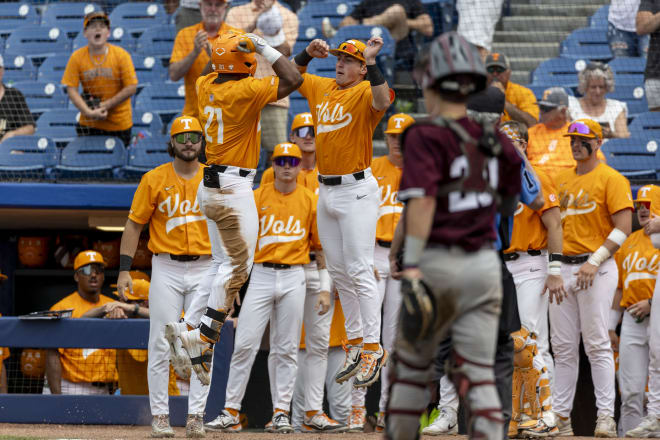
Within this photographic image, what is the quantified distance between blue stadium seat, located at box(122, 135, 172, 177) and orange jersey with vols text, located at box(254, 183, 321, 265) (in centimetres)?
180

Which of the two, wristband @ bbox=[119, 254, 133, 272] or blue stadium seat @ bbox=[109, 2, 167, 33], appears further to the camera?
blue stadium seat @ bbox=[109, 2, 167, 33]

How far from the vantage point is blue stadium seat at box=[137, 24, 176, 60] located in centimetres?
1152

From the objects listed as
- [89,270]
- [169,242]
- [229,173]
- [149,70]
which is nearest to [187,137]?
[169,242]

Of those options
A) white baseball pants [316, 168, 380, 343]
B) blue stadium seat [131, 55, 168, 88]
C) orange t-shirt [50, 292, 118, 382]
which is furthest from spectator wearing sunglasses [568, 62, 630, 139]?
orange t-shirt [50, 292, 118, 382]

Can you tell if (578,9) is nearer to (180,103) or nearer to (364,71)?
(180,103)

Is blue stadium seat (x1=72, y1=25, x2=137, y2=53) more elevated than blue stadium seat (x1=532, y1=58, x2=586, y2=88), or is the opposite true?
blue stadium seat (x1=72, y1=25, x2=137, y2=53)

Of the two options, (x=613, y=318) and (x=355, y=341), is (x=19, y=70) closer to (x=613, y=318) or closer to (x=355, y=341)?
(x=355, y=341)

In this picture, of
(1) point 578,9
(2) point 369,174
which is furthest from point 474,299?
(1) point 578,9

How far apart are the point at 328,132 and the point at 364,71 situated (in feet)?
1.72

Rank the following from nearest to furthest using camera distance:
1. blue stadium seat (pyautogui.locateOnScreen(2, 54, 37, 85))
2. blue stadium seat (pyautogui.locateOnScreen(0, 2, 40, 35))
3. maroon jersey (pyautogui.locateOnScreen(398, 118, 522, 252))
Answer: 1. maroon jersey (pyautogui.locateOnScreen(398, 118, 522, 252))
2. blue stadium seat (pyautogui.locateOnScreen(2, 54, 37, 85))
3. blue stadium seat (pyautogui.locateOnScreen(0, 2, 40, 35))

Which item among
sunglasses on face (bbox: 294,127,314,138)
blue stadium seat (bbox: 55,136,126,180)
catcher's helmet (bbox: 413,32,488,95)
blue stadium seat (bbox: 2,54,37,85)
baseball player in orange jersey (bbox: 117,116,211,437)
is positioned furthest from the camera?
blue stadium seat (bbox: 2,54,37,85)

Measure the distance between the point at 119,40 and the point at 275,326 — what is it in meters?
5.44

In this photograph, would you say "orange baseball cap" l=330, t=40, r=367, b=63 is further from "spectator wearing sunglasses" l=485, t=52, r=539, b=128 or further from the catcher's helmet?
"spectator wearing sunglasses" l=485, t=52, r=539, b=128

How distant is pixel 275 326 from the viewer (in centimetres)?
784
